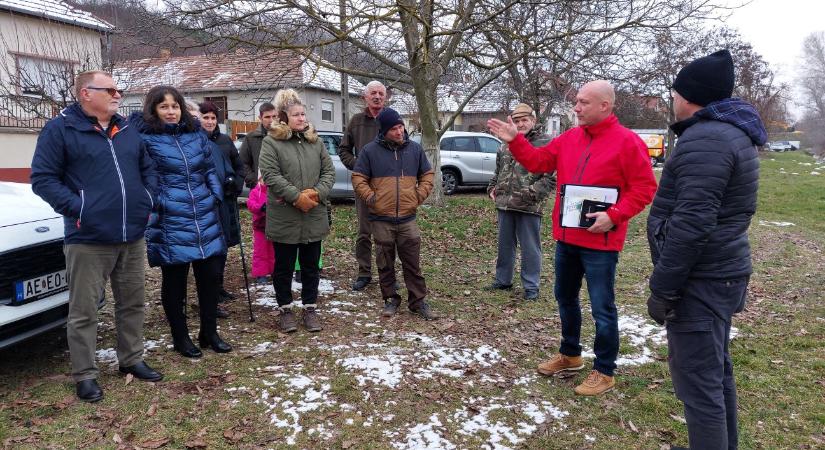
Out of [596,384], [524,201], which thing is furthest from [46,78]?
[596,384]

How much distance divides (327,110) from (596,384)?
27.0m

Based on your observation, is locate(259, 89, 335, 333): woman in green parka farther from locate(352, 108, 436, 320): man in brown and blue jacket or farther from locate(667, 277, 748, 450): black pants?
locate(667, 277, 748, 450): black pants

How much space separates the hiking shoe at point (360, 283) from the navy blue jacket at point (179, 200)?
2247mm

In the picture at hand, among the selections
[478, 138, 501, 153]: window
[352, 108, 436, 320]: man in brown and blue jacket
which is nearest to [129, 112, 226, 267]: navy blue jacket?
[352, 108, 436, 320]: man in brown and blue jacket

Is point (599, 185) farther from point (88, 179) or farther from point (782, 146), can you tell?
point (782, 146)

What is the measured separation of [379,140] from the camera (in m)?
4.89

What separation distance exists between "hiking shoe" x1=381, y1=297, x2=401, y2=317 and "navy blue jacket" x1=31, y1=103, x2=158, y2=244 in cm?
240

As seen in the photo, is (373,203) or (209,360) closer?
(209,360)

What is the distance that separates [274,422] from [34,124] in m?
12.8

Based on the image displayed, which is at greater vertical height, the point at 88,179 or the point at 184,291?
the point at 88,179

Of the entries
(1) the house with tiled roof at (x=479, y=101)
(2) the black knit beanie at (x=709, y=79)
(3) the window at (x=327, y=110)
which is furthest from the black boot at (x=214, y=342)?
(3) the window at (x=327, y=110)

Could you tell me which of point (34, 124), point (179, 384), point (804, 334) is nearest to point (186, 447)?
point (179, 384)

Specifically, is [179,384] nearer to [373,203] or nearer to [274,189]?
[274,189]

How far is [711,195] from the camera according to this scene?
2406 millimetres
